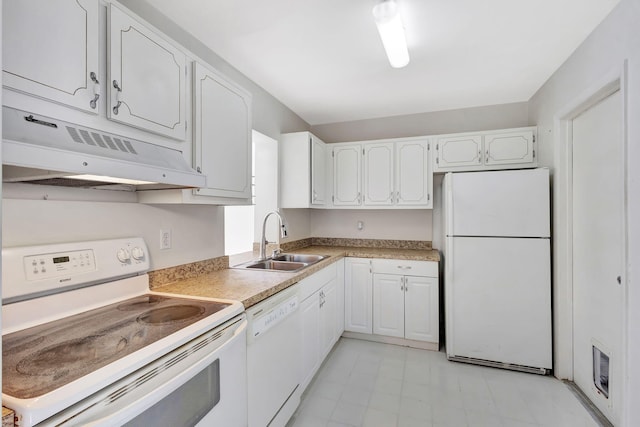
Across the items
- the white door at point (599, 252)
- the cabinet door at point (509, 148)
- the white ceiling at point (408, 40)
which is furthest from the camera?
the cabinet door at point (509, 148)

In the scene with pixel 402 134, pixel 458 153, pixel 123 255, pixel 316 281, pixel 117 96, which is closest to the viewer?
pixel 117 96

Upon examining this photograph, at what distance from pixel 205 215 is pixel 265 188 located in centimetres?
103

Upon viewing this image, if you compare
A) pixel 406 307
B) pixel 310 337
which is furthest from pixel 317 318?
pixel 406 307

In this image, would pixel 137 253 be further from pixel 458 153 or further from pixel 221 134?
pixel 458 153

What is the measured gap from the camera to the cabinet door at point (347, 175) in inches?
131

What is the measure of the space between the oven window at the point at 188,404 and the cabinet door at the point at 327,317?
4.35ft

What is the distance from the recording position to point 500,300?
249cm

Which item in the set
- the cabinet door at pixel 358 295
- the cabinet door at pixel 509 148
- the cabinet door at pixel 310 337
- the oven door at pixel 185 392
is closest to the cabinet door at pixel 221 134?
the oven door at pixel 185 392

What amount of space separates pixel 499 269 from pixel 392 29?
202 cm

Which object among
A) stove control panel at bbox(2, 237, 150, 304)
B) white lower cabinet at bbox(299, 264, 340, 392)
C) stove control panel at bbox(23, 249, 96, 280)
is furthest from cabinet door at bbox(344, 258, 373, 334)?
stove control panel at bbox(23, 249, 96, 280)

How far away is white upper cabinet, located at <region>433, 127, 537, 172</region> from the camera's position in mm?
2781

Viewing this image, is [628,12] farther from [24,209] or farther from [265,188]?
[24,209]

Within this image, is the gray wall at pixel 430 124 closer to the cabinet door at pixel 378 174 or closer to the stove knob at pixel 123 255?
the cabinet door at pixel 378 174

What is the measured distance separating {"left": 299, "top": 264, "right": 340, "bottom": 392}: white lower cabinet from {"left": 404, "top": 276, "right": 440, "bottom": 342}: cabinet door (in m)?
0.69
